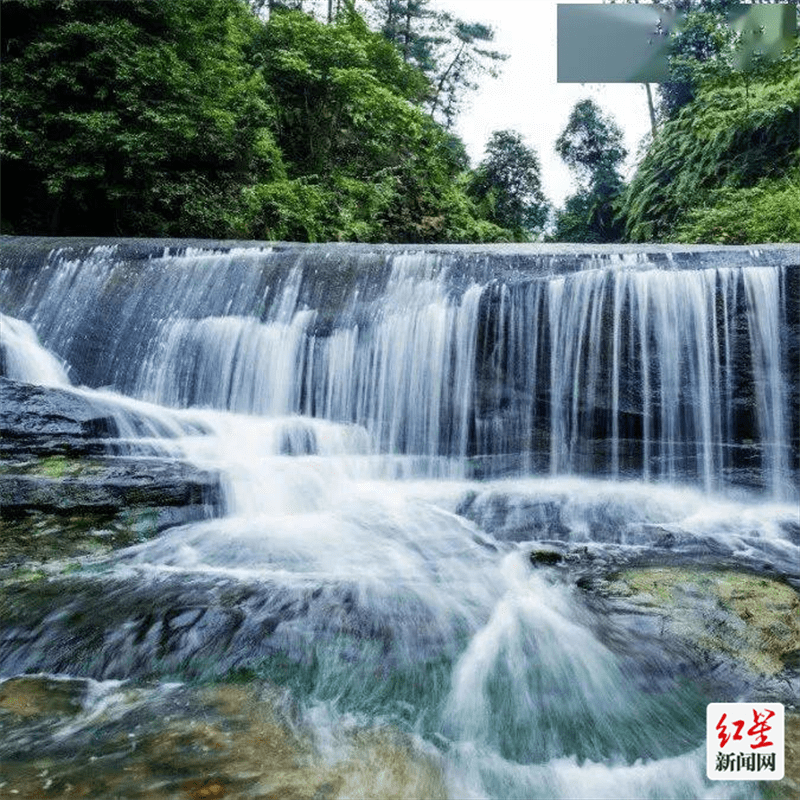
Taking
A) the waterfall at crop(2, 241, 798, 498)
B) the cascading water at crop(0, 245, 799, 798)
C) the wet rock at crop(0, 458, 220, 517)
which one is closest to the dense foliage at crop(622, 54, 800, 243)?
the cascading water at crop(0, 245, 799, 798)

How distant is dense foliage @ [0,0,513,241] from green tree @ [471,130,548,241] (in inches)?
376

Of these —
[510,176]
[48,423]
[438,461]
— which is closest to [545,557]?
[438,461]

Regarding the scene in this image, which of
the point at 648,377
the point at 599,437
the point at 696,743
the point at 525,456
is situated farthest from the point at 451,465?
the point at 696,743

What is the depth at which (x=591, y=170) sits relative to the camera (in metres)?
27.7

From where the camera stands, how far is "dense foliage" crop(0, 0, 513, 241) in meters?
10.2

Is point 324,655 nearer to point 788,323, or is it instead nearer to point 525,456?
point 525,456

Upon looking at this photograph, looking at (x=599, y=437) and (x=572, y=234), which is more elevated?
(x=572, y=234)

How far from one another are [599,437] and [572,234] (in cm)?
2181

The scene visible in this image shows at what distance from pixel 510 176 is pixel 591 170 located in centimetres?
452

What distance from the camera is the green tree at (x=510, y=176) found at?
25.4m

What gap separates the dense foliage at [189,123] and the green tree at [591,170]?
11.8 metres

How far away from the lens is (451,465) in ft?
20.9

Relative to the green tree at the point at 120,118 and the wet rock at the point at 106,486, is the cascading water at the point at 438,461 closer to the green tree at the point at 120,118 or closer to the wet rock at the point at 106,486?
the wet rock at the point at 106,486

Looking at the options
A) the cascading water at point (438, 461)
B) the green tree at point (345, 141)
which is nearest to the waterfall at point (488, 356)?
the cascading water at point (438, 461)
